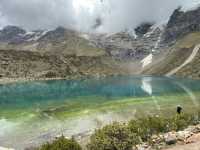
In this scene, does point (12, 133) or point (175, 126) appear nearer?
point (175, 126)

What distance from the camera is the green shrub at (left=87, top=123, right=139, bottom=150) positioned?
27.9 meters

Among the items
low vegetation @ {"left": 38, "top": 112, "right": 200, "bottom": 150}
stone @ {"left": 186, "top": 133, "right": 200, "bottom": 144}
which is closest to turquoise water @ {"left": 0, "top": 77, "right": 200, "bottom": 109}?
low vegetation @ {"left": 38, "top": 112, "right": 200, "bottom": 150}

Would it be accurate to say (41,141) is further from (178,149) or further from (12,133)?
(178,149)

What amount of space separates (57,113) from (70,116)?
4.78m

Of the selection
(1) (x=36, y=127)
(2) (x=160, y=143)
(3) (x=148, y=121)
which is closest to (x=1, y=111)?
(1) (x=36, y=127)

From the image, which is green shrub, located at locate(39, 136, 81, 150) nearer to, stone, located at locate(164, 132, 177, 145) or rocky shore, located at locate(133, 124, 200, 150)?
rocky shore, located at locate(133, 124, 200, 150)

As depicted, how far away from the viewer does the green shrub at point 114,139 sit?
27891 mm

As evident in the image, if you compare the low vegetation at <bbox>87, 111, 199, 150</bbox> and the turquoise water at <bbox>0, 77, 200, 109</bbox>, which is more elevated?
the turquoise water at <bbox>0, 77, 200, 109</bbox>

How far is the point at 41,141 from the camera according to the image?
4341 cm

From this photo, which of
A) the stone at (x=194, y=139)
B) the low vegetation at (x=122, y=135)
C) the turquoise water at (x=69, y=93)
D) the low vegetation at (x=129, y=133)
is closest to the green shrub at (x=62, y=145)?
the low vegetation at (x=122, y=135)

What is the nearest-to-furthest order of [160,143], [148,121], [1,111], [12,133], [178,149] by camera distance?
[178,149]
[160,143]
[148,121]
[12,133]
[1,111]

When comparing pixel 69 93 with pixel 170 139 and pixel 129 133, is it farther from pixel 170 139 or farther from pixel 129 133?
pixel 170 139

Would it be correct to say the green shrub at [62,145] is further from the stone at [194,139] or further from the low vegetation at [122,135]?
the stone at [194,139]

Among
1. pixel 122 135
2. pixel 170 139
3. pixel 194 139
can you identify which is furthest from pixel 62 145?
pixel 194 139
